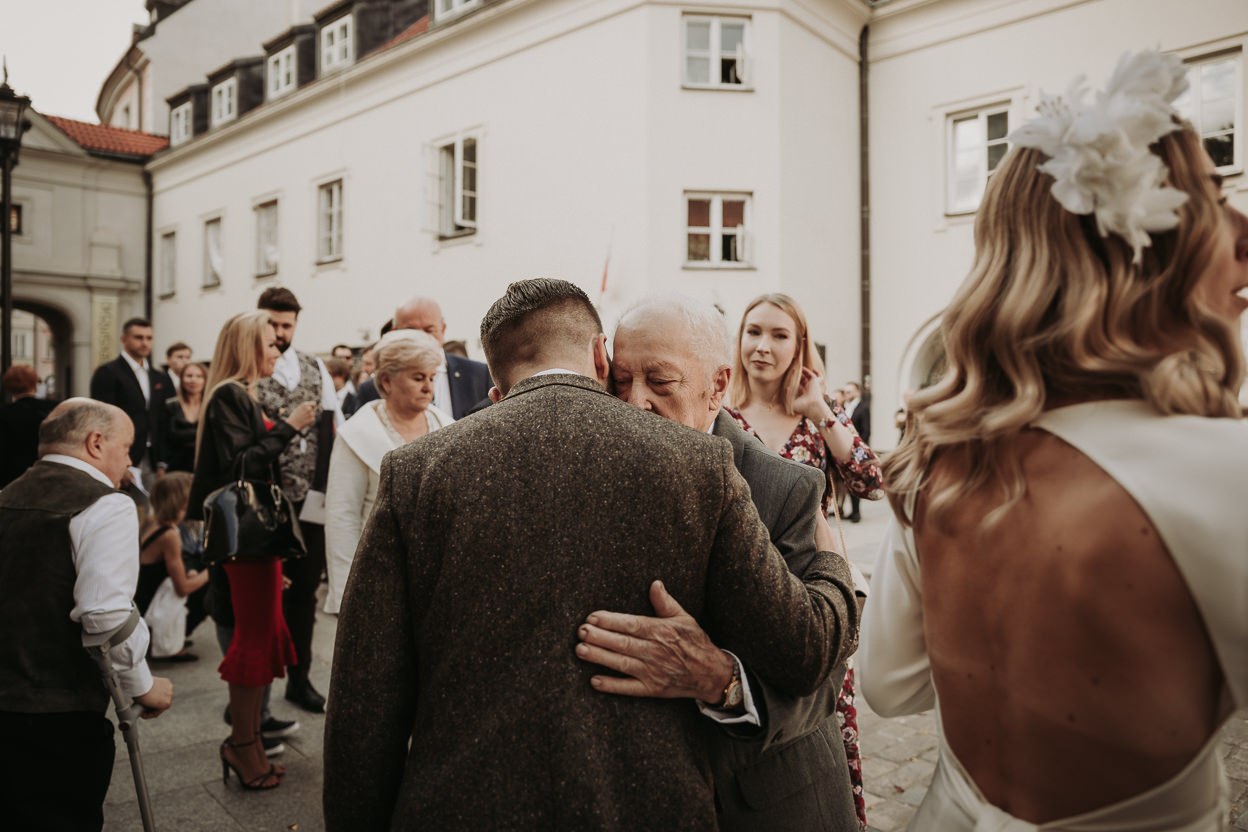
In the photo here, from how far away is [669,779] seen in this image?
1.51m

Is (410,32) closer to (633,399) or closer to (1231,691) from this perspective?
(633,399)

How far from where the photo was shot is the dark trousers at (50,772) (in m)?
2.70

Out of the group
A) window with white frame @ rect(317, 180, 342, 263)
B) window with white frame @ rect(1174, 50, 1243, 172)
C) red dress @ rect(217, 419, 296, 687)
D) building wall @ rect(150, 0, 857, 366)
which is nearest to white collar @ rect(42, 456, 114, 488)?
red dress @ rect(217, 419, 296, 687)

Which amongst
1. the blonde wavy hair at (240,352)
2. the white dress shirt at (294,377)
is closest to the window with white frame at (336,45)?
the white dress shirt at (294,377)

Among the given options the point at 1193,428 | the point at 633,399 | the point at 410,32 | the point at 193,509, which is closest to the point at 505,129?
the point at 410,32

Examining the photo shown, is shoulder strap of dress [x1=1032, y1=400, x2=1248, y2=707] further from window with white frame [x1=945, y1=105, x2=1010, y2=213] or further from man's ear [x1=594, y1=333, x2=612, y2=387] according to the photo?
window with white frame [x1=945, y1=105, x2=1010, y2=213]

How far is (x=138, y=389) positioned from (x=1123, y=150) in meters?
8.27

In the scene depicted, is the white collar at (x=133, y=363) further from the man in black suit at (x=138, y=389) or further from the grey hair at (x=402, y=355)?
the grey hair at (x=402, y=355)

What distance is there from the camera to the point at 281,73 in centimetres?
2036

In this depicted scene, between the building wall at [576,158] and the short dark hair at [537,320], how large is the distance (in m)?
11.8

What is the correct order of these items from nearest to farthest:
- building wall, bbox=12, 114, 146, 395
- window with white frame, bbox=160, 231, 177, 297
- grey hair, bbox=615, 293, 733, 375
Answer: grey hair, bbox=615, 293, 733, 375 < building wall, bbox=12, 114, 146, 395 < window with white frame, bbox=160, 231, 177, 297

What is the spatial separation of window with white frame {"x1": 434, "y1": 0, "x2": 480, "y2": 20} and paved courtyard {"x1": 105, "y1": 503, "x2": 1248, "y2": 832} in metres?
13.7

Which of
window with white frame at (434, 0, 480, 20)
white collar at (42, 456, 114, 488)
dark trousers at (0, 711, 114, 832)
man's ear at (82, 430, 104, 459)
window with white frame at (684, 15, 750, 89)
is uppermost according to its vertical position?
window with white frame at (434, 0, 480, 20)

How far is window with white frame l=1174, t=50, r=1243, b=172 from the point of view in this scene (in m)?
12.1
